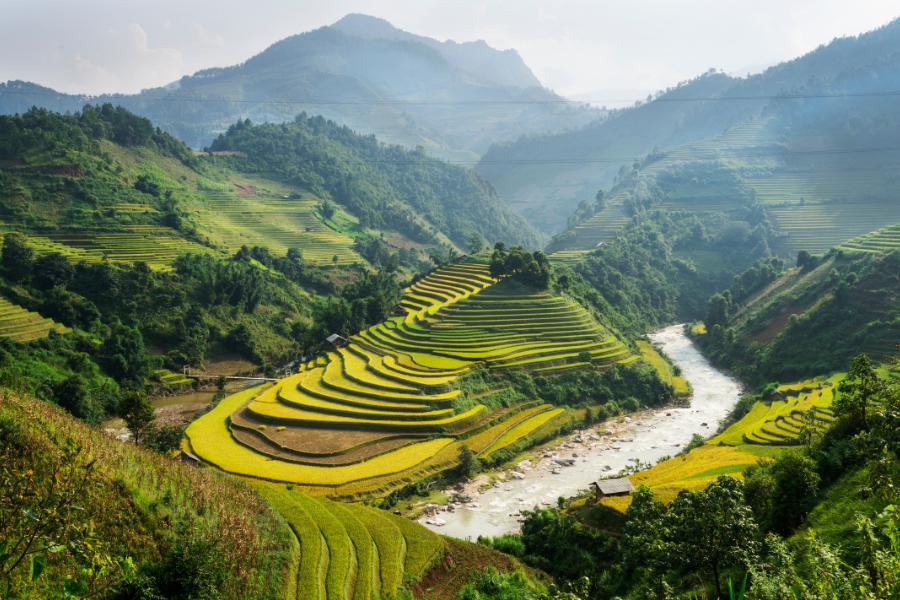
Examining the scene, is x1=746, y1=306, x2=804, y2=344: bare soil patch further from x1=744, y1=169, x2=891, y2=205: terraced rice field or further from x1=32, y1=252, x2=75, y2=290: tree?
x1=32, y1=252, x2=75, y2=290: tree

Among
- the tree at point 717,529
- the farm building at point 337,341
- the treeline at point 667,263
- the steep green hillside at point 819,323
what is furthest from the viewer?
the treeline at point 667,263

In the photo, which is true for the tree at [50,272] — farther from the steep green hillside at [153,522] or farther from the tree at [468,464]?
the tree at [468,464]

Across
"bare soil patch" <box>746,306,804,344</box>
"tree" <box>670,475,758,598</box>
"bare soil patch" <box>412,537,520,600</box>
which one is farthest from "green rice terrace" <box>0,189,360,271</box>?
"tree" <box>670,475,758,598</box>

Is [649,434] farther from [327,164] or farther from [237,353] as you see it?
[327,164]

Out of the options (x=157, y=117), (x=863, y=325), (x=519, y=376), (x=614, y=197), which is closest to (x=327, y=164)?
(x=614, y=197)

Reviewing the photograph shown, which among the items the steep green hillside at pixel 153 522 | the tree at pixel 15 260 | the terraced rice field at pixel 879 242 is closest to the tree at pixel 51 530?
the steep green hillside at pixel 153 522

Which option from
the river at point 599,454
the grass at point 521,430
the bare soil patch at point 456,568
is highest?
the bare soil patch at point 456,568
